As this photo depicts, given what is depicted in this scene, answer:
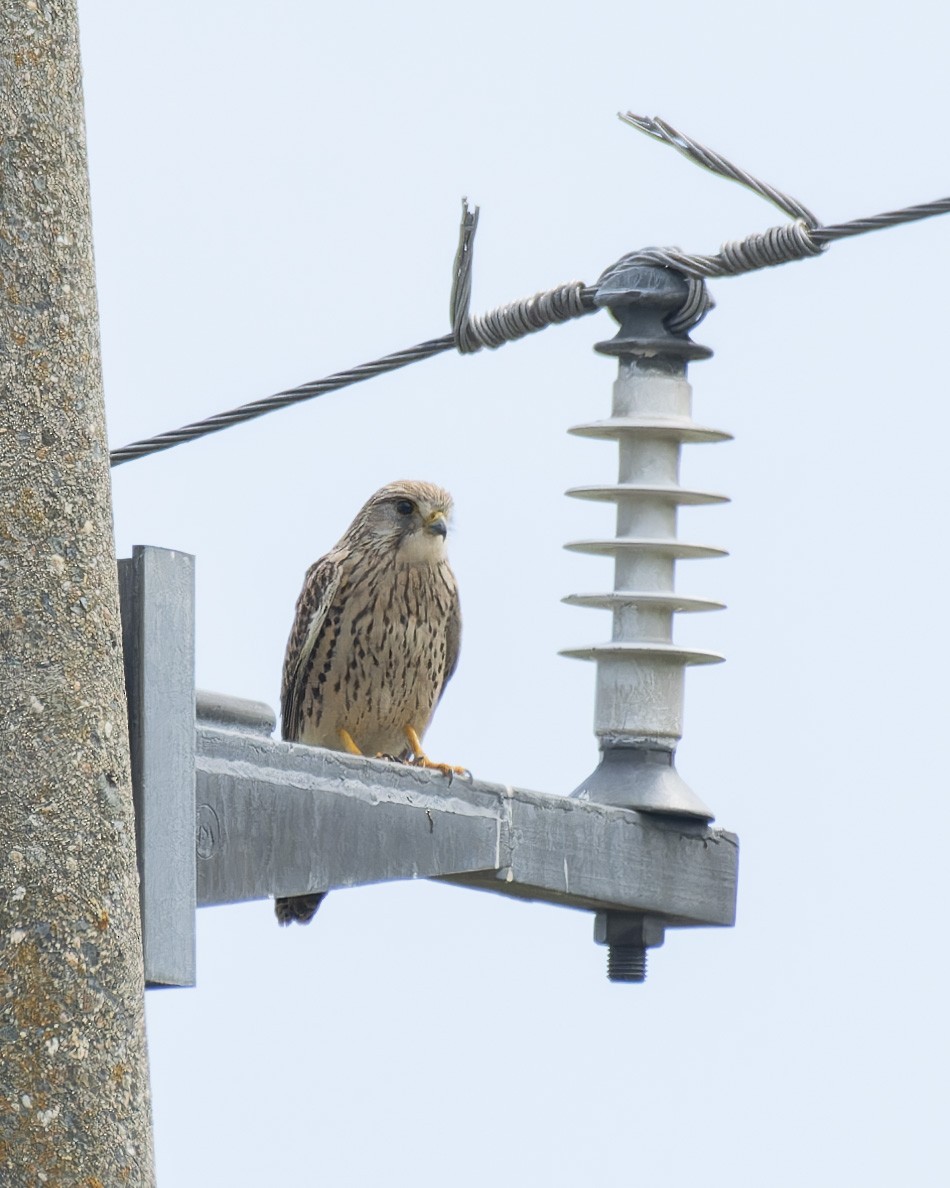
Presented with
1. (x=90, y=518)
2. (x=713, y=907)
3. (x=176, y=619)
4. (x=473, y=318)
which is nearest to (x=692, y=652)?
(x=713, y=907)

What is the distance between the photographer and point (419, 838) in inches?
182

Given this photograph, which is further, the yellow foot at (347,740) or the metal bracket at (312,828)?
the yellow foot at (347,740)

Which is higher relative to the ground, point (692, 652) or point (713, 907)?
point (692, 652)

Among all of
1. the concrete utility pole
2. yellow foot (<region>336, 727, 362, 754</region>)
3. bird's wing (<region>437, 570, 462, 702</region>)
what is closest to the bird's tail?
yellow foot (<region>336, 727, 362, 754</region>)

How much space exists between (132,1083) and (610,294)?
305 cm

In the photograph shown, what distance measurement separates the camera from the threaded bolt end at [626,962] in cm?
528

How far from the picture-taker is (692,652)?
559 centimetres

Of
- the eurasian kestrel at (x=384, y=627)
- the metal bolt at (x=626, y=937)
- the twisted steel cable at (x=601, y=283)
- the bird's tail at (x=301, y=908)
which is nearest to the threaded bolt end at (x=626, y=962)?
the metal bolt at (x=626, y=937)

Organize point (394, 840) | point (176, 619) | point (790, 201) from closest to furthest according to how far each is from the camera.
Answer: point (176, 619) → point (394, 840) → point (790, 201)

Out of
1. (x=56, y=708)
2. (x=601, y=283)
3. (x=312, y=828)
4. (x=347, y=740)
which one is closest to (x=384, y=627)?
(x=347, y=740)

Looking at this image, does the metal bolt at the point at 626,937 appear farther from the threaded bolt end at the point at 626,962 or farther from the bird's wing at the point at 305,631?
the bird's wing at the point at 305,631

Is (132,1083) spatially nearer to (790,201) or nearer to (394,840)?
(394,840)

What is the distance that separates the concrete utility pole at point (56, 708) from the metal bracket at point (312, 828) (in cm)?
27

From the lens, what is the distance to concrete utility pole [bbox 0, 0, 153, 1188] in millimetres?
3053
